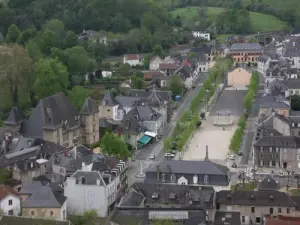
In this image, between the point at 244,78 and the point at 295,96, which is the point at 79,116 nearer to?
the point at 295,96

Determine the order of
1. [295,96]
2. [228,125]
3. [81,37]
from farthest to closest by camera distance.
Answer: [81,37]
[295,96]
[228,125]

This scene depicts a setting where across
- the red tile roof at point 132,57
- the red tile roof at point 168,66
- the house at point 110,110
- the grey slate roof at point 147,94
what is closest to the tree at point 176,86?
the grey slate roof at point 147,94

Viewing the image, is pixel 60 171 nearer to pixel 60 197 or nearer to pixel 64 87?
pixel 60 197

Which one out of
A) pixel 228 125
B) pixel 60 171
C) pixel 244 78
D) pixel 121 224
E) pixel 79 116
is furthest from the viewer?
pixel 244 78

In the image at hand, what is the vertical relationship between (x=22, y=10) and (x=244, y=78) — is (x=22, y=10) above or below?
above

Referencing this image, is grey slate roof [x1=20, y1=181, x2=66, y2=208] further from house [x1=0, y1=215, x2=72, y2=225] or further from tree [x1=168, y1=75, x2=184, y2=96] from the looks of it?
tree [x1=168, y1=75, x2=184, y2=96]

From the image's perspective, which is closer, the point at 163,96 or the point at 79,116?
the point at 79,116

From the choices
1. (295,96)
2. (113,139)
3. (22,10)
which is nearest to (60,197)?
(113,139)

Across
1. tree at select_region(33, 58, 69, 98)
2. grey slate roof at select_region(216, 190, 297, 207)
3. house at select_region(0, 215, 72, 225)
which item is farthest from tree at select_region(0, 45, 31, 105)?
grey slate roof at select_region(216, 190, 297, 207)
